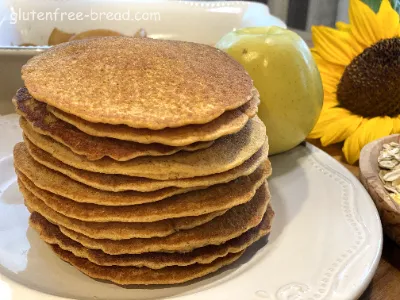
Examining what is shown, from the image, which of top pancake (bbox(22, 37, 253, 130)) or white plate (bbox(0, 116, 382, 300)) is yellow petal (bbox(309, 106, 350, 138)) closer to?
white plate (bbox(0, 116, 382, 300))

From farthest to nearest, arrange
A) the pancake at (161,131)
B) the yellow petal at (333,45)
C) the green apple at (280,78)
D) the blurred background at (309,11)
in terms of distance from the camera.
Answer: the blurred background at (309,11) < the yellow petal at (333,45) < the green apple at (280,78) < the pancake at (161,131)

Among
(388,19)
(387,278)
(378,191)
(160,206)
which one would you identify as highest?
(388,19)

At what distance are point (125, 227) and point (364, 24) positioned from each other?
1008 millimetres

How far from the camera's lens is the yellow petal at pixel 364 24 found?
4.53ft

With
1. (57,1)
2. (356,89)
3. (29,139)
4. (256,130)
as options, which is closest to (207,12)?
(57,1)

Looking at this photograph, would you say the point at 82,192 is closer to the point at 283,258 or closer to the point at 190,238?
the point at 190,238

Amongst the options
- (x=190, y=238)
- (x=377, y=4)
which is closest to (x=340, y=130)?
(x=377, y=4)

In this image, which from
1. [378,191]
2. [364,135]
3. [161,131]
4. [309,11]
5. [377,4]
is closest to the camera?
[161,131]

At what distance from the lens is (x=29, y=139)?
84 cm

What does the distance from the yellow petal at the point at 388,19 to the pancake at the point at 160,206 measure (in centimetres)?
82

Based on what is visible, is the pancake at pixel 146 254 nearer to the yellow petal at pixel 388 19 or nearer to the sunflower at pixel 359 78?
the sunflower at pixel 359 78

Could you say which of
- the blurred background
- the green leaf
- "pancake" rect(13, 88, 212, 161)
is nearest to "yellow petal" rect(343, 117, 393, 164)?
the green leaf

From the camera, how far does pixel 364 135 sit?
1.30m

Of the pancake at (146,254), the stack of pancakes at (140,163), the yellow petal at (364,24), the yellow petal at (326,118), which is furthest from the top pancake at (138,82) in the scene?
the yellow petal at (364,24)
